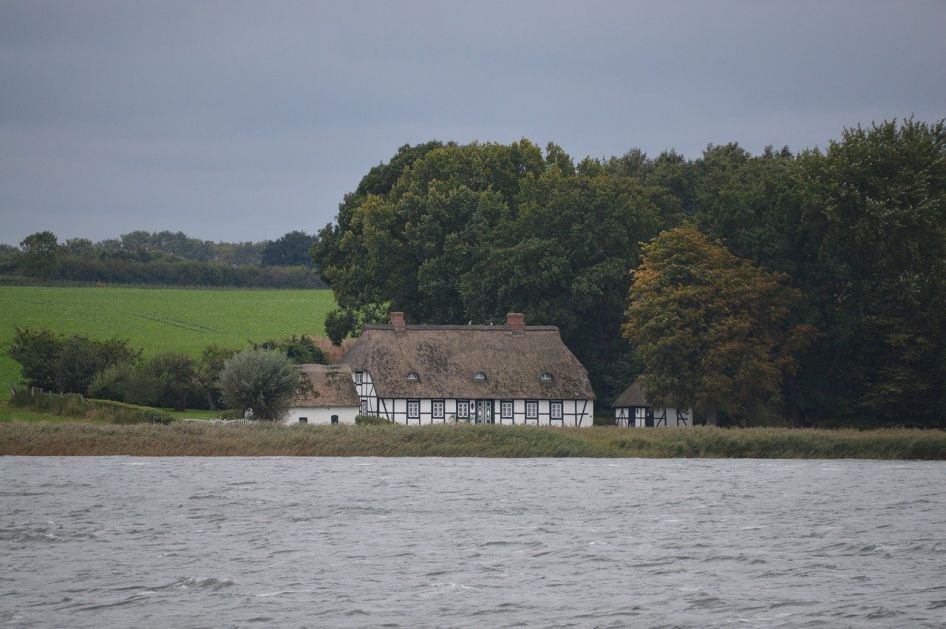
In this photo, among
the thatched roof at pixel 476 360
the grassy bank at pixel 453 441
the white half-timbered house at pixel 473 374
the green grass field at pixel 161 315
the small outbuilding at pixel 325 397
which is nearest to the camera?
the grassy bank at pixel 453 441

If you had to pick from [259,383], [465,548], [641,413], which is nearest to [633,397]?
[641,413]

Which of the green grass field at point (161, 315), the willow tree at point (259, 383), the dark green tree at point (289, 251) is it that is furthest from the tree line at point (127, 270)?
the willow tree at point (259, 383)

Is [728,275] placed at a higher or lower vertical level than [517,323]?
higher

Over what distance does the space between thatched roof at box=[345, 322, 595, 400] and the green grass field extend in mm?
15462

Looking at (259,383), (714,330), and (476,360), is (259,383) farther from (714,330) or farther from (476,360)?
(714,330)

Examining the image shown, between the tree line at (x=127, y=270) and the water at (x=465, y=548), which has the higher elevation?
the tree line at (x=127, y=270)

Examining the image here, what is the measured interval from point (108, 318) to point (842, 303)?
2004 inches

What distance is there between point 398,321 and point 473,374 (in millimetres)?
4429

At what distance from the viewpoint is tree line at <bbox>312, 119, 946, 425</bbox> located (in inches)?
2354

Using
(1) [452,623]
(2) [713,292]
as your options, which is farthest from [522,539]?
(2) [713,292]

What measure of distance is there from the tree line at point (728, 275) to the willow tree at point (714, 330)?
0.27 feet

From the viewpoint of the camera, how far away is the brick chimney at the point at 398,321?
226 feet

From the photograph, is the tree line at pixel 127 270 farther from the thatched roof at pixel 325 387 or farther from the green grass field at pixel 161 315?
the thatched roof at pixel 325 387

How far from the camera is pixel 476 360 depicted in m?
68.4
